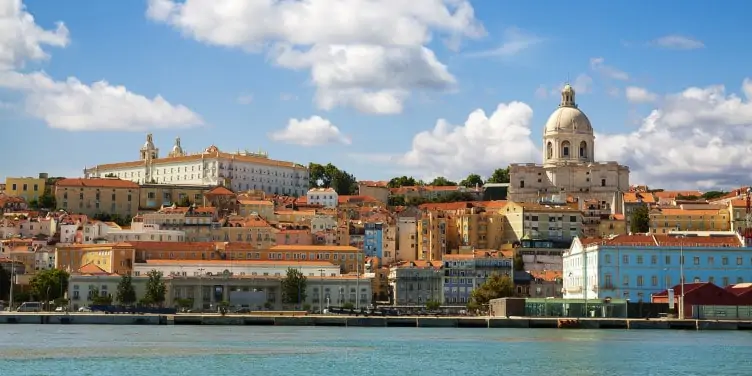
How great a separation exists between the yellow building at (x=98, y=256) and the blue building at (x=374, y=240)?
23.0 m

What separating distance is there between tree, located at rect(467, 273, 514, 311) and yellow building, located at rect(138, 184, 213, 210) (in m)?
50.1

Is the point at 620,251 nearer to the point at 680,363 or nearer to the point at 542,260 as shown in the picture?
the point at 542,260

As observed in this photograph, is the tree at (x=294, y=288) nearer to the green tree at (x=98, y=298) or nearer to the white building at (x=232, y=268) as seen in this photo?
the white building at (x=232, y=268)

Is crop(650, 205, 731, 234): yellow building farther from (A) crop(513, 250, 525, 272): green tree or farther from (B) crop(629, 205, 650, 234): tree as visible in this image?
(A) crop(513, 250, 525, 272): green tree

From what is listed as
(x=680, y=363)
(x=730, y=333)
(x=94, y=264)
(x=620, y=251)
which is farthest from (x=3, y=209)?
(x=680, y=363)

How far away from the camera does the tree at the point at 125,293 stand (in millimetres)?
95500

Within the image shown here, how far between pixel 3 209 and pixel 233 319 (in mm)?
58808

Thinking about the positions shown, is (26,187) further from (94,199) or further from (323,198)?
(323,198)

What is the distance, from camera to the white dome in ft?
450

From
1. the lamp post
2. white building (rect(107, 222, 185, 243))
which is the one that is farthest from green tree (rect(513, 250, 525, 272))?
white building (rect(107, 222, 185, 243))

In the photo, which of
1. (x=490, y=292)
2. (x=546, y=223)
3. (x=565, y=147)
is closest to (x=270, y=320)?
(x=490, y=292)

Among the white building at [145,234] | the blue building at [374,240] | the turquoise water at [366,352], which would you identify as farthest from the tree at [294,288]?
the white building at [145,234]

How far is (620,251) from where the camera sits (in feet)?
283

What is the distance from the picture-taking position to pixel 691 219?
12131 centimetres
